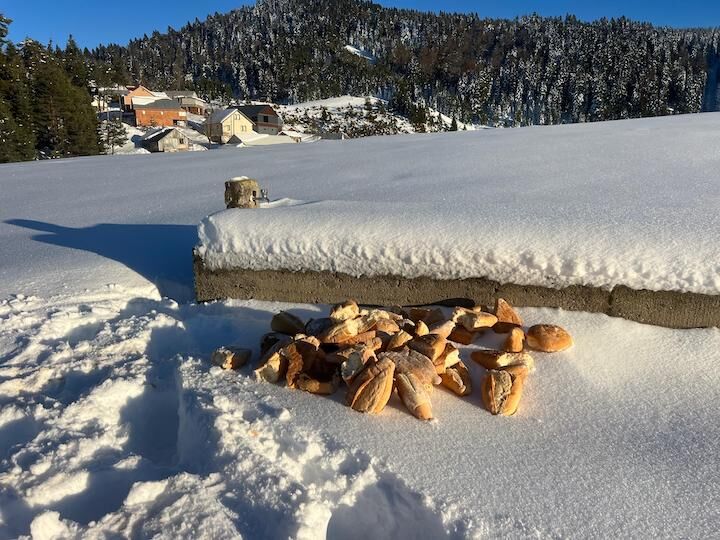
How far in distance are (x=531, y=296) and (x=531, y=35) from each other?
134 meters

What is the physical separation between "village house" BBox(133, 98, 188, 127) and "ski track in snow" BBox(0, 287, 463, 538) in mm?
58232

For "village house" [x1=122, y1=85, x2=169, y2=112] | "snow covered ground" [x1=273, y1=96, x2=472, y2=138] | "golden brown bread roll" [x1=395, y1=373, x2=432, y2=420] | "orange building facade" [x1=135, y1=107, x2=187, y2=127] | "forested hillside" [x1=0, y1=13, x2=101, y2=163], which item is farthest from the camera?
"snow covered ground" [x1=273, y1=96, x2=472, y2=138]

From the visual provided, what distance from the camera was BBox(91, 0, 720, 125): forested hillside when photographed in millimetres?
82188

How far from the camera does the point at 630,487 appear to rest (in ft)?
4.80

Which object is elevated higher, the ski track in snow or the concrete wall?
the concrete wall

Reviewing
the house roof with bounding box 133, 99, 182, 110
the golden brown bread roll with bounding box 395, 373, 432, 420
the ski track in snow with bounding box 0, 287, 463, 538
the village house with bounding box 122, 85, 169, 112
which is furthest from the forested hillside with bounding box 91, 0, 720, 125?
the golden brown bread roll with bounding box 395, 373, 432, 420

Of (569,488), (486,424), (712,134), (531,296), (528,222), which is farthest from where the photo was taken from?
(712,134)

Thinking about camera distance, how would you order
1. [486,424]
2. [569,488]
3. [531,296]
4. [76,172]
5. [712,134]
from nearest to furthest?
[569,488] → [486,424] → [531,296] → [712,134] → [76,172]

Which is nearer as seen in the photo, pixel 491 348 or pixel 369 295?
pixel 491 348

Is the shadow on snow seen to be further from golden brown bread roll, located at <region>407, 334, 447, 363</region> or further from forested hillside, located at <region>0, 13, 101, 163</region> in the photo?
forested hillside, located at <region>0, 13, 101, 163</region>

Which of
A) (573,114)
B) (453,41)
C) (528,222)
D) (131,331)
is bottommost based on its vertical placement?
(131,331)

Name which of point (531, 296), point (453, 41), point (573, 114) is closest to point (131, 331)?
point (531, 296)

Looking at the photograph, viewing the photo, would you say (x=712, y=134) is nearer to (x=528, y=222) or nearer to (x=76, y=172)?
(x=528, y=222)

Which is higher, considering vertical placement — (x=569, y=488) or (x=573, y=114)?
(x=573, y=114)
